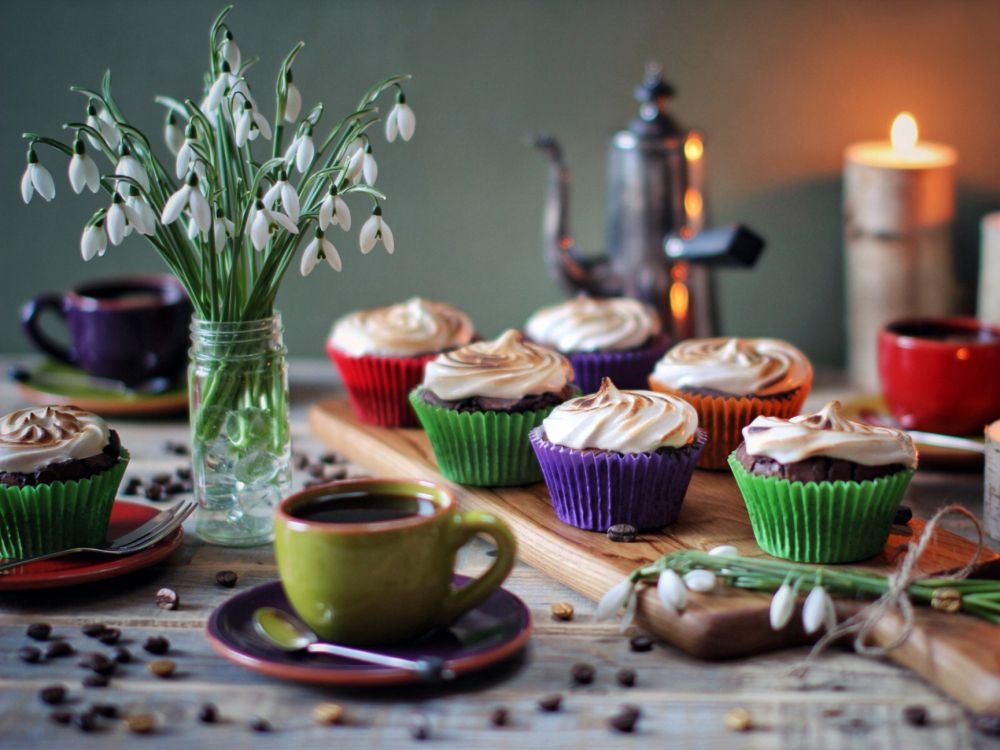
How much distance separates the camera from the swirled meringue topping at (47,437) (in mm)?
1453

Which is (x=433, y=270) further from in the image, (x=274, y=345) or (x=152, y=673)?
(x=152, y=673)

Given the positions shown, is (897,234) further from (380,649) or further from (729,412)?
(380,649)

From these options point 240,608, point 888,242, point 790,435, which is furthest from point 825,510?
point 888,242

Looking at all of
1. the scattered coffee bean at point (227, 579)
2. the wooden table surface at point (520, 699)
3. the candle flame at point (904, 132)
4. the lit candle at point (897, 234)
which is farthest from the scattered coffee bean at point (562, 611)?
the candle flame at point (904, 132)

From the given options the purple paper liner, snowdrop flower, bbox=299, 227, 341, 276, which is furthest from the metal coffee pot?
snowdrop flower, bbox=299, 227, 341, 276

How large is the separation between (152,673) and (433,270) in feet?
5.12

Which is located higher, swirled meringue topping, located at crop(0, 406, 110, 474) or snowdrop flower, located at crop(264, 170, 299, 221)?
snowdrop flower, located at crop(264, 170, 299, 221)

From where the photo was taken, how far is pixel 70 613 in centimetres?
141

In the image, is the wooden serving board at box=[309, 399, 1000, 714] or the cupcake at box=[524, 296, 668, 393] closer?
the wooden serving board at box=[309, 399, 1000, 714]

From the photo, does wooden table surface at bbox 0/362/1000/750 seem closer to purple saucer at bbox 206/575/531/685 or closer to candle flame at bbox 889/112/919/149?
purple saucer at bbox 206/575/531/685

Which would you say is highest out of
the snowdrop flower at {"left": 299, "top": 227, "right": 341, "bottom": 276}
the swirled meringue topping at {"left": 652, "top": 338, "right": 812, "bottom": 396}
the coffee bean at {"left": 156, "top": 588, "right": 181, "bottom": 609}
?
the snowdrop flower at {"left": 299, "top": 227, "right": 341, "bottom": 276}

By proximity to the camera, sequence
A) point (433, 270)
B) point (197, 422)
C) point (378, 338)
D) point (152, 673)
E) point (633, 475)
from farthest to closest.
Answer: point (433, 270) → point (378, 338) → point (197, 422) → point (633, 475) → point (152, 673)

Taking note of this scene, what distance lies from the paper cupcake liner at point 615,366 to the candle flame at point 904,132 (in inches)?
27.3

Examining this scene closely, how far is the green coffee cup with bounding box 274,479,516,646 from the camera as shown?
120 cm
